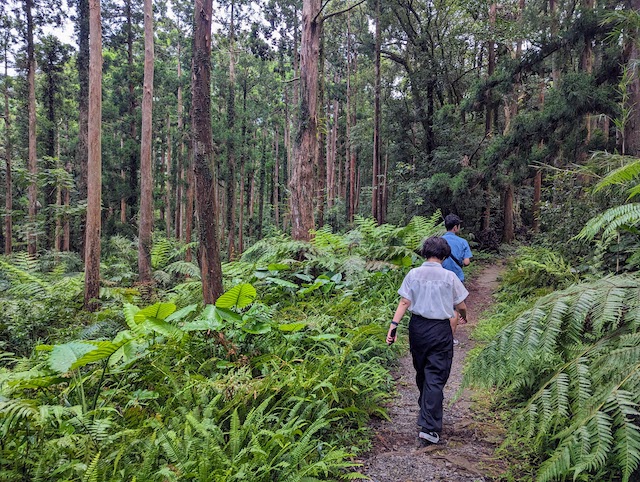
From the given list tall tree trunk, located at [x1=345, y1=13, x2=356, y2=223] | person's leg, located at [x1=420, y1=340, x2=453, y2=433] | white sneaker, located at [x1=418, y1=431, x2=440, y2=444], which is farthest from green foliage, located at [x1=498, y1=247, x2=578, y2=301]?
tall tree trunk, located at [x1=345, y1=13, x2=356, y2=223]

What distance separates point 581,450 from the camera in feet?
5.85

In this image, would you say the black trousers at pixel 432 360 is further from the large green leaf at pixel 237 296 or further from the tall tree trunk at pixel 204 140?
the tall tree trunk at pixel 204 140

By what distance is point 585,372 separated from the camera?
2.02 metres

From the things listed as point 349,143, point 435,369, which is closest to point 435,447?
point 435,369

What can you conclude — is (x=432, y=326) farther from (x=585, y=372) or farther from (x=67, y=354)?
(x=67, y=354)

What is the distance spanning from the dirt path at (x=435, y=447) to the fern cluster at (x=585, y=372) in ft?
2.59

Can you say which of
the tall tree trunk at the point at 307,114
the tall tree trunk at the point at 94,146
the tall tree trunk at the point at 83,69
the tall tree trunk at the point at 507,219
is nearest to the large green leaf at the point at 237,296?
the tall tree trunk at the point at 307,114

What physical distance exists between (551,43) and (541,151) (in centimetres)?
282

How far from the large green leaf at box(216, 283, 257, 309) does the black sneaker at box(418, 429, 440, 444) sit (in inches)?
76.9

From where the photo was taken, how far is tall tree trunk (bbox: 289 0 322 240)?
7.55m

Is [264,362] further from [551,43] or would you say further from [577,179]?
[551,43]

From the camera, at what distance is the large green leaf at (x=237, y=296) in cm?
362

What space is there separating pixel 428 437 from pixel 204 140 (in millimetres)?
4019

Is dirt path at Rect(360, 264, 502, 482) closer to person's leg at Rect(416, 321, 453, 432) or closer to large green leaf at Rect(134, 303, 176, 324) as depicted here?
person's leg at Rect(416, 321, 453, 432)
